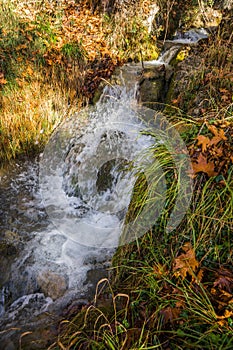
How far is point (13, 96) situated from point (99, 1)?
384 cm

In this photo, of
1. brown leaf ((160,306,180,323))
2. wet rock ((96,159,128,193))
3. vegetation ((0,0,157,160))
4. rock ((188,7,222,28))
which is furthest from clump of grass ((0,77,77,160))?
rock ((188,7,222,28))

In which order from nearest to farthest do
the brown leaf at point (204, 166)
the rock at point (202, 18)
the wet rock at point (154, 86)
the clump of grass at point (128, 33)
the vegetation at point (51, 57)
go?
the brown leaf at point (204, 166)
the vegetation at point (51, 57)
the wet rock at point (154, 86)
the clump of grass at point (128, 33)
the rock at point (202, 18)

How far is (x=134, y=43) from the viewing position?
6672 mm

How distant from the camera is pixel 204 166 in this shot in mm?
2238

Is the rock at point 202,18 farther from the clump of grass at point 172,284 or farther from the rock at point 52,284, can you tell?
the rock at point 52,284

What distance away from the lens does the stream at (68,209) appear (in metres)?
2.84

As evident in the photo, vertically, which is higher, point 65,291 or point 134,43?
point 134,43

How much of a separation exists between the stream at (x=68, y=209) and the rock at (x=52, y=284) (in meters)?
0.01

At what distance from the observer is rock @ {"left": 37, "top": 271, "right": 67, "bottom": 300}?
2.89m

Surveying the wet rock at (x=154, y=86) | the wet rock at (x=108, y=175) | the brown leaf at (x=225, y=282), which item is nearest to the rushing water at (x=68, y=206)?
the wet rock at (x=108, y=175)

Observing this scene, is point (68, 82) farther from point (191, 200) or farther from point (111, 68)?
point (191, 200)

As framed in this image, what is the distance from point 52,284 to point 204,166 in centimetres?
216

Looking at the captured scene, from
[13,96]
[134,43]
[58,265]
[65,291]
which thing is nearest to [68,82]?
[13,96]

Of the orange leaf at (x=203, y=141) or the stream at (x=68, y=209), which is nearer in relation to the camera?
the orange leaf at (x=203, y=141)
